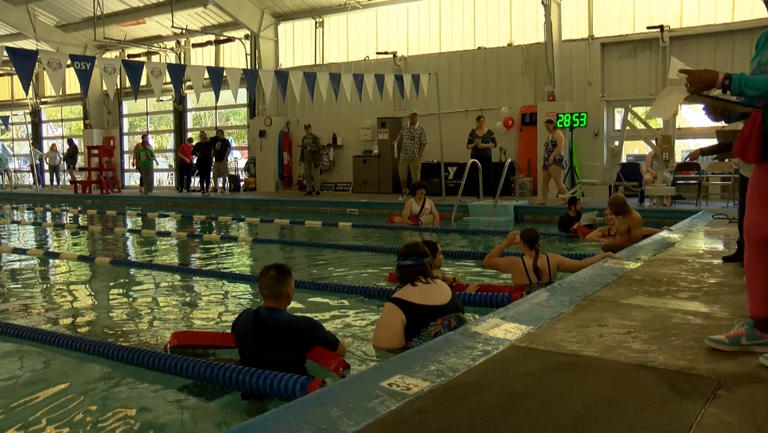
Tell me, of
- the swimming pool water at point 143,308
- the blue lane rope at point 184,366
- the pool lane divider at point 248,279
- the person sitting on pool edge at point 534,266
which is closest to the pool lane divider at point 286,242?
the swimming pool water at point 143,308

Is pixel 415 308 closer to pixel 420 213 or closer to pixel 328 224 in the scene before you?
pixel 420 213

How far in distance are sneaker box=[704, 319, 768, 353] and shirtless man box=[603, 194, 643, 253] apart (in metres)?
4.05

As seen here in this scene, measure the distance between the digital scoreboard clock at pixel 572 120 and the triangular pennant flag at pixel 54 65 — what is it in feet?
31.2

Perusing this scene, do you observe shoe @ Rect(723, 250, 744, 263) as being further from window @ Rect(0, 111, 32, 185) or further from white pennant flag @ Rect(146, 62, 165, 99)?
window @ Rect(0, 111, 32, 185)

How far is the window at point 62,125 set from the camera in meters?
27.0

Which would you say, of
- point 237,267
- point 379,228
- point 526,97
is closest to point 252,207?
point 379,228

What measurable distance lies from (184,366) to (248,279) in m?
2.76

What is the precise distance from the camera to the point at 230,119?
22719 millimetres

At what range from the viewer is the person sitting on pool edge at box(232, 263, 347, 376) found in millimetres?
3084

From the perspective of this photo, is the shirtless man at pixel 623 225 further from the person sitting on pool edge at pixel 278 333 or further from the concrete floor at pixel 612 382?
the person sitting on pool edge at pixel 278 333

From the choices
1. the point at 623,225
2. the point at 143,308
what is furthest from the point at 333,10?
the point at 143,308

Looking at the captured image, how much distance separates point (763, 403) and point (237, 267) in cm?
574

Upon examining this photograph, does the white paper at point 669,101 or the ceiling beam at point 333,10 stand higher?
the ceiling beam at point 333,10

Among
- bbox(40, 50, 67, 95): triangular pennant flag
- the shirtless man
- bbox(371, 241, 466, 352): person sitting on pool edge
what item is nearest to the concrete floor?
bbox(371, 241, 466, 352): person sitting on pool edge
